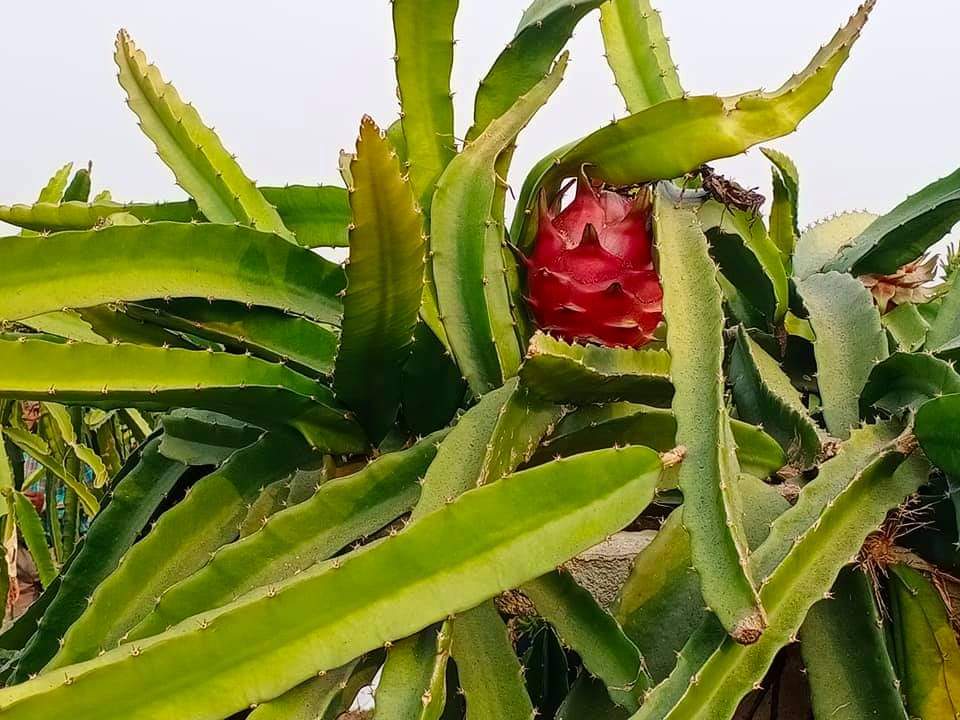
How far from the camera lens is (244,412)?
71 centimetres

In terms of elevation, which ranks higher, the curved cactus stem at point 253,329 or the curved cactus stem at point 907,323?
the curved cactus stem at point 253,329

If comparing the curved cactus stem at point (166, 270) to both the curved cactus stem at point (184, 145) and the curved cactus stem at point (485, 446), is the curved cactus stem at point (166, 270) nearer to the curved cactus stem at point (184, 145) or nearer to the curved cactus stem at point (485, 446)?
the curved cactus stem at point (184, 145)

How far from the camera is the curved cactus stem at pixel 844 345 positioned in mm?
738

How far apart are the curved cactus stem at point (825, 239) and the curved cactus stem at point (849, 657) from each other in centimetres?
52

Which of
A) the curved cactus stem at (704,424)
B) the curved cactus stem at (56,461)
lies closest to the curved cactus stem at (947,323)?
the curved cactus stem at (704,424)

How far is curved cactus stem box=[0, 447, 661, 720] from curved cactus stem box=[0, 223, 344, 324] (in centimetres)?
28

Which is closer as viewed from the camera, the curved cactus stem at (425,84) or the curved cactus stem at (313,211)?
the curved cactus stem at (425,84)

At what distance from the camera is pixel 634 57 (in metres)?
0.96

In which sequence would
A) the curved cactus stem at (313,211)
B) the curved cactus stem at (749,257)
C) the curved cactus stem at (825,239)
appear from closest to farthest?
the curved cactus stem at (749,257)
the curved cactus stem at (313,211)
the curved cactus stem at (825,239)

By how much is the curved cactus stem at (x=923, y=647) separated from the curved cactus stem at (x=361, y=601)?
0.26 metres

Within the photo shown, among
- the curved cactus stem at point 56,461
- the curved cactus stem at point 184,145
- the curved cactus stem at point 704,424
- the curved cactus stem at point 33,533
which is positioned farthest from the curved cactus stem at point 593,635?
the curved cactus stem at point 56,461

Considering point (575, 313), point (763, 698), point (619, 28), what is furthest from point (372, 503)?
point (619, 28)

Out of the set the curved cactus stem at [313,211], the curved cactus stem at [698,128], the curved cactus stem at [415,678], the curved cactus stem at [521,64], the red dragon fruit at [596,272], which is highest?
the curved cactus stem at [521,64]

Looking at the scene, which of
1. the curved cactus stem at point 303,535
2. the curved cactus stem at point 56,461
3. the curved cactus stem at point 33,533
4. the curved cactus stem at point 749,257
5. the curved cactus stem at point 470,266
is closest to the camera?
the curved cactus stem at point 303,535
